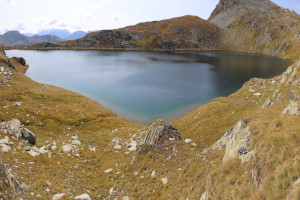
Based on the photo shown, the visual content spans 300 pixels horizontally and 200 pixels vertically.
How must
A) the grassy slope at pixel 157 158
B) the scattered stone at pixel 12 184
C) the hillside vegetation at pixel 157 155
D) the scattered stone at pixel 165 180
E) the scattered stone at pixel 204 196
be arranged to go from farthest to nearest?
the scattered stone at pixel 165 180 → the scattered stone at pixel 12 184 → the scattered stone at pixel 204 196 → the hillside vegetation at pixel 157 155 → the grassy slope at pixel 157 158

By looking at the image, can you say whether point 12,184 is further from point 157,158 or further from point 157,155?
point 157,155

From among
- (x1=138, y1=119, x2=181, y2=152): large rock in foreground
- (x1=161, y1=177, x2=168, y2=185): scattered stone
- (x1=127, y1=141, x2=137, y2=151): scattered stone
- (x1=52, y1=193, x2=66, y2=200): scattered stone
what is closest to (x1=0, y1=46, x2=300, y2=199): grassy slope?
(x1=161, y1=177, x2=168, y2=185): scattered stone

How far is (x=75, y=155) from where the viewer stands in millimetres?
22812

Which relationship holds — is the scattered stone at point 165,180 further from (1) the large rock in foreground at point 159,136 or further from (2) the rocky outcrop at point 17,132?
(2) the rocky outcrop at point 17,132

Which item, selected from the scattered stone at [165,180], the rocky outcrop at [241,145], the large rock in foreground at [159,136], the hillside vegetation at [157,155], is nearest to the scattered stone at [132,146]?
the hillside vegetation at [157,155]

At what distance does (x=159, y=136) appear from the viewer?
21203 millimetres

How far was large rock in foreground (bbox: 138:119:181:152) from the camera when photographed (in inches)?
810

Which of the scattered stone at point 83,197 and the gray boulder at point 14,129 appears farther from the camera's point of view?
the gray boulder at point 14,129

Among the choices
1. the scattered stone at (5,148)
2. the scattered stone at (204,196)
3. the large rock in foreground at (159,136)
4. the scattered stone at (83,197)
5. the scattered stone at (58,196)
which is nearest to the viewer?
the scattered stone at (204,196)

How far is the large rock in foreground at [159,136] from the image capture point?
20.6 meters

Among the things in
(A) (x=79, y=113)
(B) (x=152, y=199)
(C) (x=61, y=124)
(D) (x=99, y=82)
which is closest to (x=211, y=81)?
(D) (x=99, y=82)

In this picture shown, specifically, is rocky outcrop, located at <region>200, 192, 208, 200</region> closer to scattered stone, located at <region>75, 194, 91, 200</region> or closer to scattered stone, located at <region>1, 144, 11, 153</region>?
scattered stone, located at <region>75, 194, 91, 200</region>

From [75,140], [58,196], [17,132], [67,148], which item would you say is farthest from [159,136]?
[17,132]

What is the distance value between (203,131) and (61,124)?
2802 centimetres
